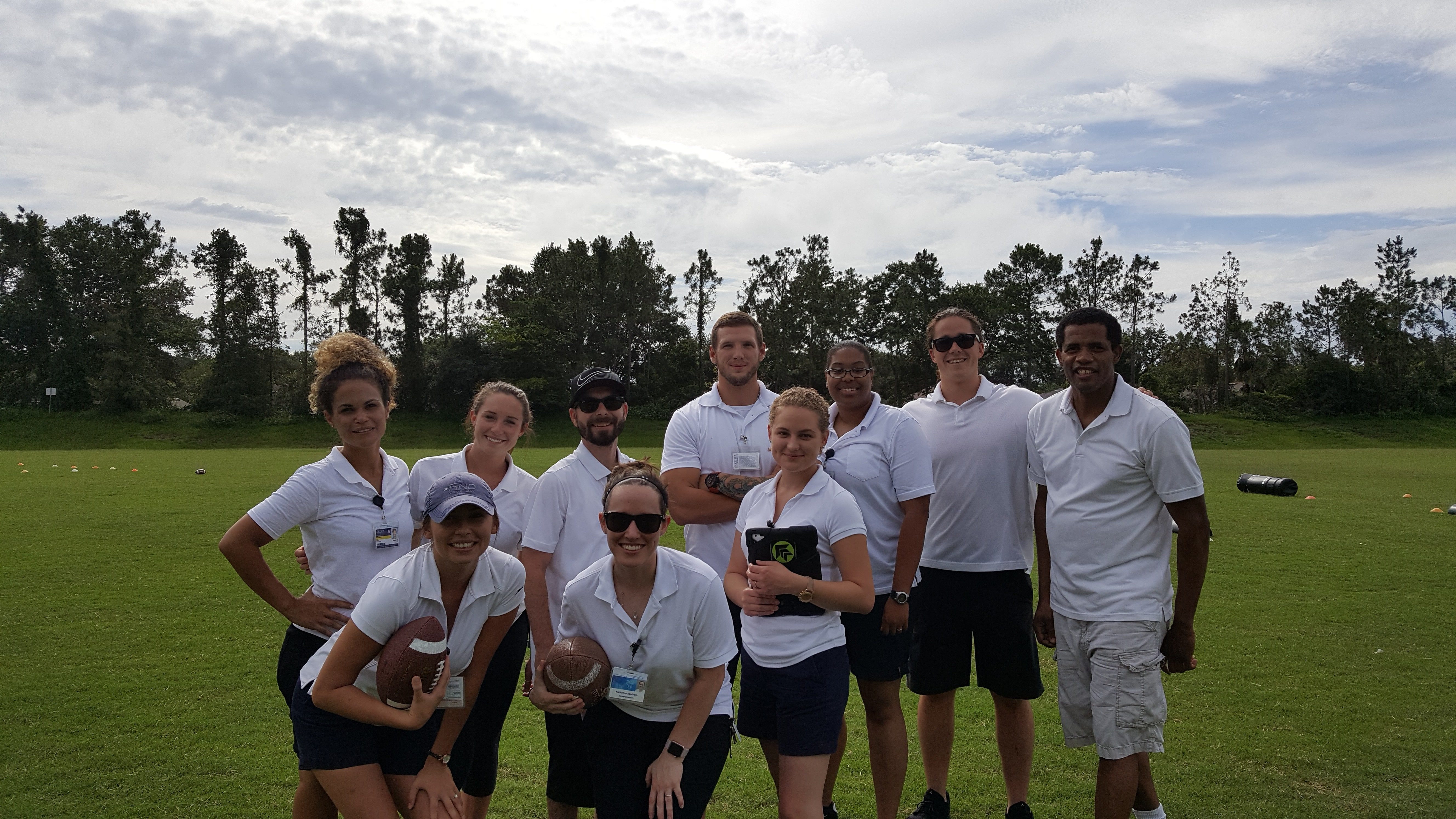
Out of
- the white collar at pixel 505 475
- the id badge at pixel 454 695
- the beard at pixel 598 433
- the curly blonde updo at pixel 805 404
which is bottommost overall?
the id badge at pixel 454 695

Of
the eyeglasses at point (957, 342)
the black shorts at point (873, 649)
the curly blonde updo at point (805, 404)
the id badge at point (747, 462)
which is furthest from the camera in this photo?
the eyeglasses at point (957, 342)

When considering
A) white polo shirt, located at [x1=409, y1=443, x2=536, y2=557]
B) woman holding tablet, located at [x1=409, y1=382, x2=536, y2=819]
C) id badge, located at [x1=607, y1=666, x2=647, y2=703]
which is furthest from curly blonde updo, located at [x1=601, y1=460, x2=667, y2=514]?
white polo shirt, located at [x1=409, y1=443, x2=536, y2=557]

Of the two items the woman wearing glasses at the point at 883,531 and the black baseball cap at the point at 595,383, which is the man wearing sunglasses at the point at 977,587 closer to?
the woman wearing glasses at the point at 883,531

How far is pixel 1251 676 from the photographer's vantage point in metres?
7.53

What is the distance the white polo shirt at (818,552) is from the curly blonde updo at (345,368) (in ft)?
6.20

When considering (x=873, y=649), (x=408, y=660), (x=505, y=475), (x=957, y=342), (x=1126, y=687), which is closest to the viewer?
(x=408, y=660)

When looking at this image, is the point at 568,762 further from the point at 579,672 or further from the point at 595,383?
the point at 595,383

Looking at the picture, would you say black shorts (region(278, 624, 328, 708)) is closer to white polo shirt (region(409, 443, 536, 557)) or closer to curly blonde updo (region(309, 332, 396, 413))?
white polo shirt (region(409, 443, 536, 557))

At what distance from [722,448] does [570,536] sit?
100cm

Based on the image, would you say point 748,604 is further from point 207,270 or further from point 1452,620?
point 207,270

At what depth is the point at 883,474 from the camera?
454cm

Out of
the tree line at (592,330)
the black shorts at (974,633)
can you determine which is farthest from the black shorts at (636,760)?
the tree line at (592,330)

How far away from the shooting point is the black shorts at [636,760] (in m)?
3.37

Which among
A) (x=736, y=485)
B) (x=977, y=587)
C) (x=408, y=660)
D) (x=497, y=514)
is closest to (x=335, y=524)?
(x=497, y=514)
